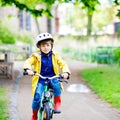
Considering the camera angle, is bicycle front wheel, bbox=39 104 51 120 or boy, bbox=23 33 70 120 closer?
bicycle front wheel, bbox=39 104 51 120

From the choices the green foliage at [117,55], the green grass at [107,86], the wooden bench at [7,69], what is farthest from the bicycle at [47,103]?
the green foliage at [117,55]

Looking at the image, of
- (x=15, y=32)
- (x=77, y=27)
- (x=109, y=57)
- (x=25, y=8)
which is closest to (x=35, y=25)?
(x=15, y=32)

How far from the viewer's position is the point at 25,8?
19.4m

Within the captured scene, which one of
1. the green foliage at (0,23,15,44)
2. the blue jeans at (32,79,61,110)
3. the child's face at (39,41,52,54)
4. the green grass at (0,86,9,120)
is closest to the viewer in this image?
the blue jeans at (32,79,61,110)

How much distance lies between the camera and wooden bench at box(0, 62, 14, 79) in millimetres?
16516

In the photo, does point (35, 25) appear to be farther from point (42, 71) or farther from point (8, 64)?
point (42, 71)

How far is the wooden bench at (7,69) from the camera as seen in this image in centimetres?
1652

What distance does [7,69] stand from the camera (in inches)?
657

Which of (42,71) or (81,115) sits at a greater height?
(42,71)

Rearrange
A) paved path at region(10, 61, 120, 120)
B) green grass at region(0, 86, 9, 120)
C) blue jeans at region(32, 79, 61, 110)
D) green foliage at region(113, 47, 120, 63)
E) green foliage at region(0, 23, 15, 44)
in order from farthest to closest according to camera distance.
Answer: green foliage at region(0, 23, 15, 44)
green foliage at region(113, 47, 120, 63)
paved path at region(10, 61, 120, 120)
green grass at region(0, 86, 9, 120)
blue jeans at region(32, 79, 61, 110)

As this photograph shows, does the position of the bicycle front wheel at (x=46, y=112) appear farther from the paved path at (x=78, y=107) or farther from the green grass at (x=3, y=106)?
the paved path at (x=78, y=107)

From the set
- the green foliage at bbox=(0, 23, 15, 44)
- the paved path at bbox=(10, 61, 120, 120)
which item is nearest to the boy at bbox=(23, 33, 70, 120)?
the paved path at bbox=(10, 61, 120, 120)

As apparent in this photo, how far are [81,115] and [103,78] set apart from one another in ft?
23.0

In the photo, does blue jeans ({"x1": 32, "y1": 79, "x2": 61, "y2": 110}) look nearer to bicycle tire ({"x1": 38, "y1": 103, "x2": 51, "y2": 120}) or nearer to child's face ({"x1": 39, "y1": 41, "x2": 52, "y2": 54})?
bicycle tire ({"x1": 38, "y1": 103, "x2": 51, "y2": 120})
